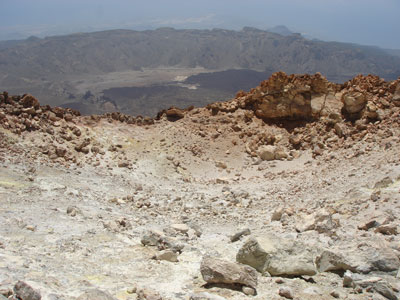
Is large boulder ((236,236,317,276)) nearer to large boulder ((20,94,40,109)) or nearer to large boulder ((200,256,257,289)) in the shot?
large boulder ((200,256,257,289))

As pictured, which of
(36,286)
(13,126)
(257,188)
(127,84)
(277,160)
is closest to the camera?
(36,286)

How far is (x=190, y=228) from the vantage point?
7410mm

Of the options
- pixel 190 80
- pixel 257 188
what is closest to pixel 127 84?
pixel 190 80

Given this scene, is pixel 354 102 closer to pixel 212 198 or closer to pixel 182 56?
pixel 212 198

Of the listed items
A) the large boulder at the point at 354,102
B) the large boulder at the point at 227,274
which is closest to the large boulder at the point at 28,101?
the large boulder at the point at 227,274

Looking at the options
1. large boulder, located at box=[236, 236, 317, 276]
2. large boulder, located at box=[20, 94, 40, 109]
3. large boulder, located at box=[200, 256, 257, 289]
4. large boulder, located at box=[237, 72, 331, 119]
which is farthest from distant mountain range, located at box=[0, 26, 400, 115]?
large boulder, located at box=[200, 256, 257, 289]

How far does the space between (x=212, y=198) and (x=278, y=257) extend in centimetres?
581

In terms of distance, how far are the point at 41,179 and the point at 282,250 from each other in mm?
6907

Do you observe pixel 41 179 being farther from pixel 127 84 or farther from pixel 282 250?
pixel 127 84

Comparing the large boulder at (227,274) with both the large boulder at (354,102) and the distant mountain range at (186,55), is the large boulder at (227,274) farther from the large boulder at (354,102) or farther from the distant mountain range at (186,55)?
the distant mountain range at (186,55)

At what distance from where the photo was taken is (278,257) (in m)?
4.70

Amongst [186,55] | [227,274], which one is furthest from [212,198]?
[186,55]

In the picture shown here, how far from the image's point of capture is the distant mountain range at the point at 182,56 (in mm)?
146750

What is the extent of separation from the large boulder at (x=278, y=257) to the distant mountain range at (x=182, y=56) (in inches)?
5309
